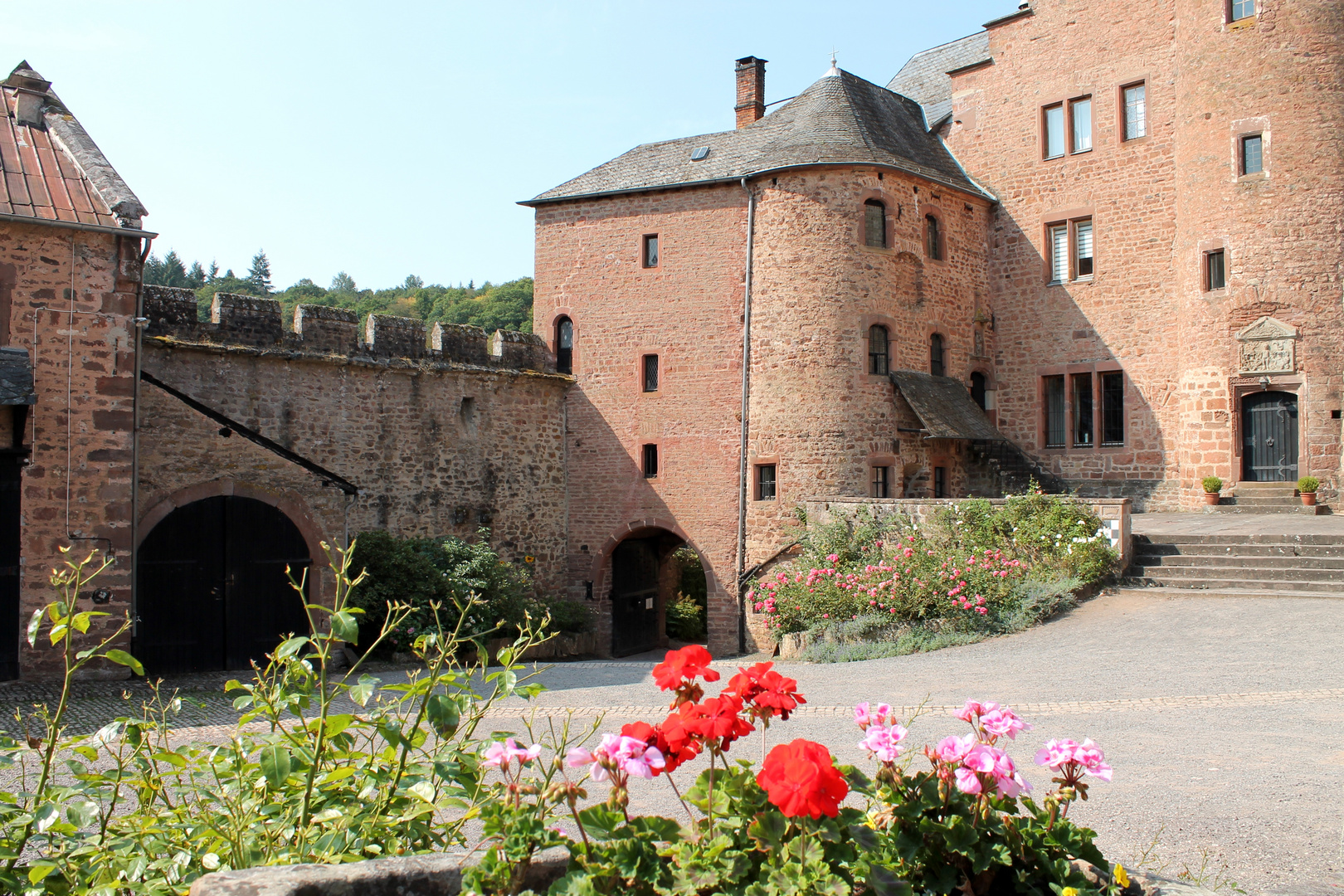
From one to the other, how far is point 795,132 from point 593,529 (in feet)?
27.9

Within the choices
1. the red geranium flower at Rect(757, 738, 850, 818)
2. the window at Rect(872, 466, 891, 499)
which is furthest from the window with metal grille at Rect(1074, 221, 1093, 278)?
the red geranium flower at Rect(757, 738, 850, 818)

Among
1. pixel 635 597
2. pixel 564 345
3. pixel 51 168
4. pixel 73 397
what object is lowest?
pixel 635 597

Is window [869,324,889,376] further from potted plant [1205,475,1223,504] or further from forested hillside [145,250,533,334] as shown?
forested hillside [145,250,533,334]

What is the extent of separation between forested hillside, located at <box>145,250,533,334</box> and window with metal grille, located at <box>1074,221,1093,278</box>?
805 inches

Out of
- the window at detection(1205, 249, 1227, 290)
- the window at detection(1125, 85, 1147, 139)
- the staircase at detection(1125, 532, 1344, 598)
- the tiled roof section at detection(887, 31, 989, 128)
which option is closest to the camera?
the staircase at detection(1125, 532, 1344, 598)

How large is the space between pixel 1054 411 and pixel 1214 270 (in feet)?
13.0

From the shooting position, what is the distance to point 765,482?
1920cm

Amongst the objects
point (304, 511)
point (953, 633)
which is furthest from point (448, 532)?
point (953, 633)

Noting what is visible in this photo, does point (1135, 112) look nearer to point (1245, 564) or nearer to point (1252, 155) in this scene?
point (1252, 155)

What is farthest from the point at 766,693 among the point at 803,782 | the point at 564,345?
the point at 564,345

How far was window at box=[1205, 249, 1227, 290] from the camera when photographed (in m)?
18.6

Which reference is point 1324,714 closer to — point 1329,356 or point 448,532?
point 1329,356

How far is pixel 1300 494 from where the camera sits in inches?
692

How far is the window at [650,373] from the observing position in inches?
798
